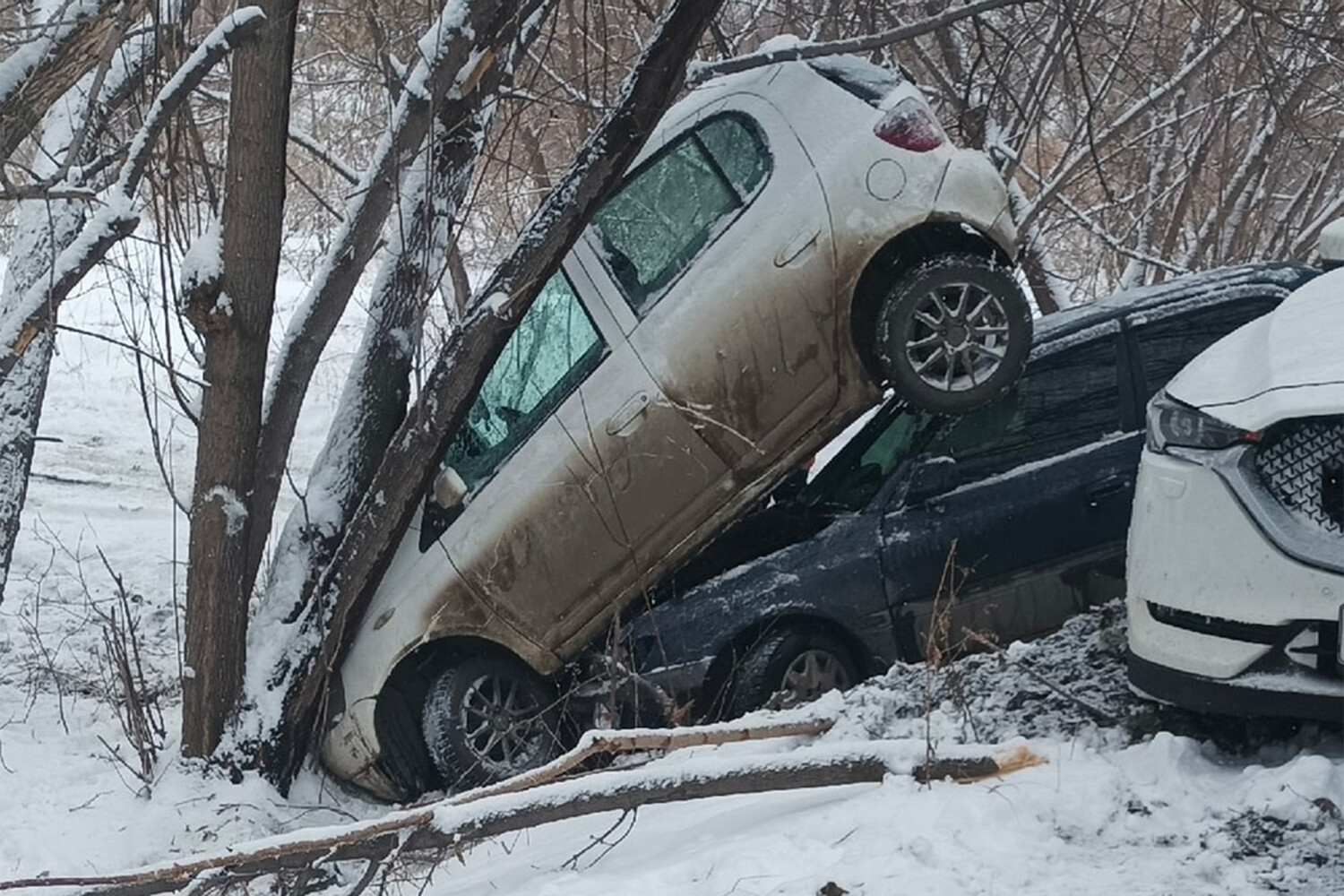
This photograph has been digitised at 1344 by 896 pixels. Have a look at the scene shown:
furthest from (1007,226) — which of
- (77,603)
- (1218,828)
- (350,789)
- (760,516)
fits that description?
(77,603)

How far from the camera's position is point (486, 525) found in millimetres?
5875

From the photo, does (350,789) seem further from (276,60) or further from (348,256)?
(276,60)

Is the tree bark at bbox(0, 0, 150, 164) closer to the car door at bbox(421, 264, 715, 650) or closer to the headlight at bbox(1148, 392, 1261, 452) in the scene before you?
the car door at bbox(421, 264, 715, 650)

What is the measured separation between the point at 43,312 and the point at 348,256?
1.35m

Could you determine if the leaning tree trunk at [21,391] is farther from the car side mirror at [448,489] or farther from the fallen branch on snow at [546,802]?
the fallen branch on snow at [546,802]

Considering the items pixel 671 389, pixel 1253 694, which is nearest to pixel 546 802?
pixel 1253 694

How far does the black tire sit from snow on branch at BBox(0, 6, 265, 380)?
2.85 metres

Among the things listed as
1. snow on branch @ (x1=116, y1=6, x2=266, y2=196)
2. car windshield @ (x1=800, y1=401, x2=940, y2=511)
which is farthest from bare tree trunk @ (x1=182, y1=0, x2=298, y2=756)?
car windshield @ (x1=800, y1=401, x2=940, y2=511)

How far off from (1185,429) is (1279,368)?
28cm

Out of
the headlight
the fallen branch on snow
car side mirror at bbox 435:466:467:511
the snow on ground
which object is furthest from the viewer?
car side mirror at bbox 435:466:467:511

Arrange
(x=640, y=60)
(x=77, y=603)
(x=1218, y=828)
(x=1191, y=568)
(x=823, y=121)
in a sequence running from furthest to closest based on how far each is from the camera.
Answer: (x=77, y=603) → (x=823, y=121) → (x=640, y=60) → (x=1191, y=568) → (x=1218, y=828)

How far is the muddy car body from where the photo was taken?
5.79 metres

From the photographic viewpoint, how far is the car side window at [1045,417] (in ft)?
19.0

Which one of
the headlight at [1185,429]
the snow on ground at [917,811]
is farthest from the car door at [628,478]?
the headlight at [1185,429]
